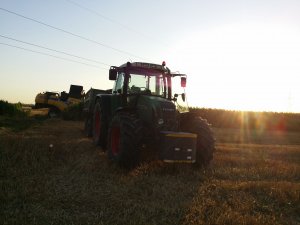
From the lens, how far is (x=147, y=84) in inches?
388

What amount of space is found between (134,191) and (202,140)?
2724mm

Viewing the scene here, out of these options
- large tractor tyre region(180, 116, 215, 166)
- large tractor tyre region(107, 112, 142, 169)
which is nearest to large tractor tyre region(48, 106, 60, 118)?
large tractor tyre region(180, 116, 215, 166)

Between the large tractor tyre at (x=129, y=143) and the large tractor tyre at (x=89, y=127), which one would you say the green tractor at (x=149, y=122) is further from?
the large tractor tyre at (x=89, y=127)

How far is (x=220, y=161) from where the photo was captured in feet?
33.0

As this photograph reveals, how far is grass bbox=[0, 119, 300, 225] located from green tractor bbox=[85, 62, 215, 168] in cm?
40

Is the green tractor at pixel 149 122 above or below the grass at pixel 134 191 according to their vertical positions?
above

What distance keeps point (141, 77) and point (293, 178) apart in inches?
169

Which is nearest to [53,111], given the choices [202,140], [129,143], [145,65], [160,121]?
[145,65]

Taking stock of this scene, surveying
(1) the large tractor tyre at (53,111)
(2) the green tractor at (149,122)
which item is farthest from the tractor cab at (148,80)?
(1) the large tractor tyre at (53,111)

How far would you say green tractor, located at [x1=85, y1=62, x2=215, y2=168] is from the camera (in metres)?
7.92

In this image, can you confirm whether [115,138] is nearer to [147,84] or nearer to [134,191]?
[147,84]

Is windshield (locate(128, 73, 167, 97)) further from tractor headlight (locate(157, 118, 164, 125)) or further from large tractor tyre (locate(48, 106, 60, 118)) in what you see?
large tractor tyre (locate(48, 106, 60, 118))

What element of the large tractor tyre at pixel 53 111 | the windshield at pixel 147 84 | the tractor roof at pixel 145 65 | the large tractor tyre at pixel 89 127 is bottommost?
the large tractor tyre at pixel 89 127

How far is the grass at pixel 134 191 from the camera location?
16.8 feet
